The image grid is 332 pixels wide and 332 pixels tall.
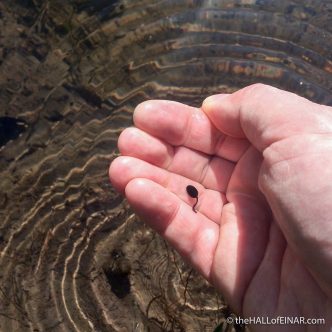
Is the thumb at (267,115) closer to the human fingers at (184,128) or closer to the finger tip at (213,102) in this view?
the finger tip at (213,102)

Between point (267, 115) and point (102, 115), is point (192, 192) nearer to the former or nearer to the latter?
point (267, 115)

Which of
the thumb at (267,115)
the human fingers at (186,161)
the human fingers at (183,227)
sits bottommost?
the human fingers at (183,227)

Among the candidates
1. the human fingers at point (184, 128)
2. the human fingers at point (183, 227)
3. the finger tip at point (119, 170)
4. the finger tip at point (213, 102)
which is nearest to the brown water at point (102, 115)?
the human fingers at point (183, 227)

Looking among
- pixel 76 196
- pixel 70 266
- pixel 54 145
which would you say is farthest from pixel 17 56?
pixel 70 266

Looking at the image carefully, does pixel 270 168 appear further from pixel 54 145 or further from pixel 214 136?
pixel 54 145

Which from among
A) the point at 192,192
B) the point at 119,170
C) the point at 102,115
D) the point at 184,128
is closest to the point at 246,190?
the point at 192,192

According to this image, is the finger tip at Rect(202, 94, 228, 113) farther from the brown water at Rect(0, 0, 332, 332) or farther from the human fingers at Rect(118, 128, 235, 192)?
the brown water at Rect(0, 0, 332, 332)

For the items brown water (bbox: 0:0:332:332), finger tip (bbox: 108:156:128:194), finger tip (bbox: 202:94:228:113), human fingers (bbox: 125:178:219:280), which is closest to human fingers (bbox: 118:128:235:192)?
finger tip (bbox: 108:156:128:194)
